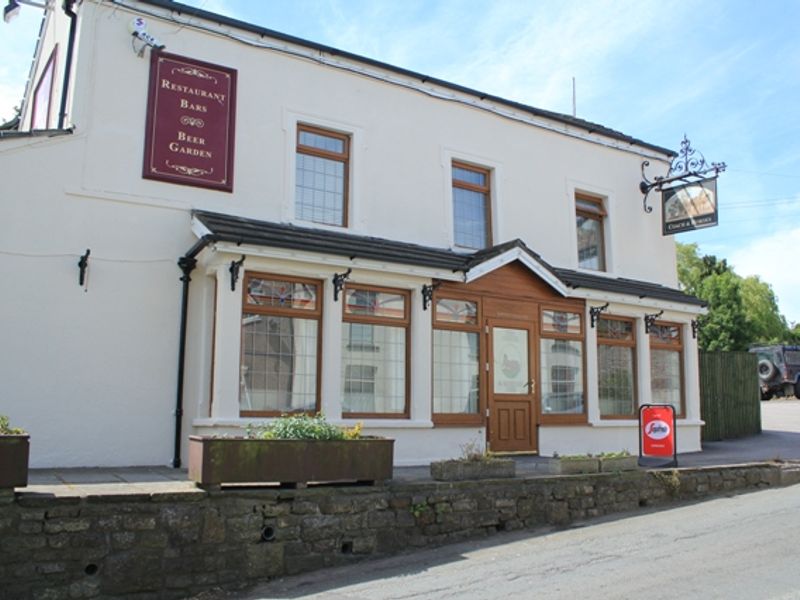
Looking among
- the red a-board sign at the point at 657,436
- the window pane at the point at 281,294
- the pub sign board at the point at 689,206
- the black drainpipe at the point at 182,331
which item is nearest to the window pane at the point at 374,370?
the window pane at the point at 281,294

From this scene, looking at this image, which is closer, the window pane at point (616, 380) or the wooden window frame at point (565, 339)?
the wooden window frame at point (565, 339)

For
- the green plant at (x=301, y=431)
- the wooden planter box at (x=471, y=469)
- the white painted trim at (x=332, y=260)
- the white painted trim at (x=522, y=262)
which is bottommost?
the wooden planter box at (x=471, y=469)

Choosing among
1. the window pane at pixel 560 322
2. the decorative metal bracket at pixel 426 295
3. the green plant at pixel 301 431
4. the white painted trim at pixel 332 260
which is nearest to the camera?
the green plant at pixel 301 431

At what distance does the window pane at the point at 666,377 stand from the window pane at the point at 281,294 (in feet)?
25.1

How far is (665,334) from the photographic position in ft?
49.4

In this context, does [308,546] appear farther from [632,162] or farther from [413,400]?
[632,162]

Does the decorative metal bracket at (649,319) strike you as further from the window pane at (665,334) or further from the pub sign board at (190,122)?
the pub sign board at (190,122)

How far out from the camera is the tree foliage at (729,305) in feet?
137

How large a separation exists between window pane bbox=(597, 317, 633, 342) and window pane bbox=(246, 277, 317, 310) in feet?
20.0

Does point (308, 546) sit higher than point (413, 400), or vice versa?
point (413, 400)

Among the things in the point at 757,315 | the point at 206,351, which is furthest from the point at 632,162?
the point at 757,315

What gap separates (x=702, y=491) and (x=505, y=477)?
3708mm

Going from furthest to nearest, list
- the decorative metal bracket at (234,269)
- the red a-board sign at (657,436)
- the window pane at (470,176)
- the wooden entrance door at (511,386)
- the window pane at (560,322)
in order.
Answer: the window pane at (470,176) → the window pane at (560,322) → the wooden entrance door at (511,386) → the red a-board sign at (657,436) → the decorative metal bracket at (234,269)

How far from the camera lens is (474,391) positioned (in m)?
12.2
